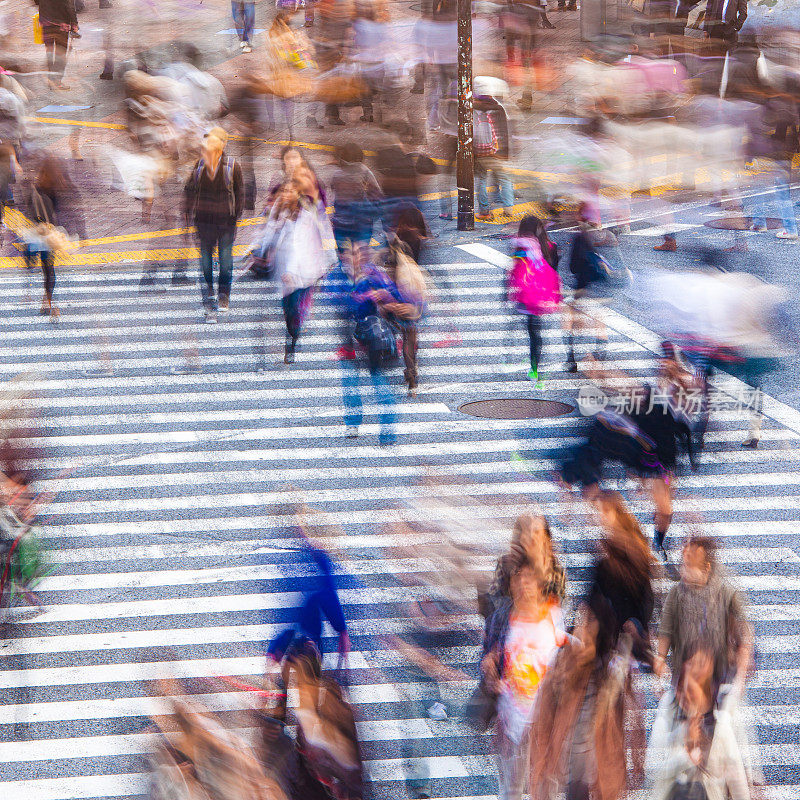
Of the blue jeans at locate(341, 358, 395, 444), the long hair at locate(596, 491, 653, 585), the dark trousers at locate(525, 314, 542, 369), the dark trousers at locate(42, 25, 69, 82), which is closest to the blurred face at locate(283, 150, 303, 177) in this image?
the blue jeans at locate(341, 358, 395, 444)

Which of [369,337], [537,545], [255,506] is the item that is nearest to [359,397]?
[369,337]

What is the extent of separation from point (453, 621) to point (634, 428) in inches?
85.3

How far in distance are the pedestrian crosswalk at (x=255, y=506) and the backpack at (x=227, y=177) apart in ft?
5.85

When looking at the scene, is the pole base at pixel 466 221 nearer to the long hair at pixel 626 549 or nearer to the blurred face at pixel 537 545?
the long hair at pixel 626 549

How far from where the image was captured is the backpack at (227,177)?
11062 mm

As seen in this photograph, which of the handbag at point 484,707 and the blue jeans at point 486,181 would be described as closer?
the handbag at point 484,707

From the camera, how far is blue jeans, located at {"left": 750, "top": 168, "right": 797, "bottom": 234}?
15891mm

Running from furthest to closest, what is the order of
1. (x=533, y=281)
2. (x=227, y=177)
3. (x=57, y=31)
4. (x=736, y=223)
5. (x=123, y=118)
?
(x=57, y=31)
(x=123, y=118)
(x=736, y=223)
(x=227, y=177)
(x=533, y=281)

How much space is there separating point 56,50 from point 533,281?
1594cm

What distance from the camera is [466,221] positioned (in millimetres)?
16125

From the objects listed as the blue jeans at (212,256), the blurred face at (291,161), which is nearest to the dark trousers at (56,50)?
the blue jeans at (212,256)

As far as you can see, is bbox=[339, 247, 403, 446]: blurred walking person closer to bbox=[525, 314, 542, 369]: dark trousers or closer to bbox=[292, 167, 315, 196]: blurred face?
bbox=[292, 167, 315, 196]: blurred face

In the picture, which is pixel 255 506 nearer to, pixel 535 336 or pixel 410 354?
pixel 410 354

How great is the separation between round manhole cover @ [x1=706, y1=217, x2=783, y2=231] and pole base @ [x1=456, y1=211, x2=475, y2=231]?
11.7 feet
